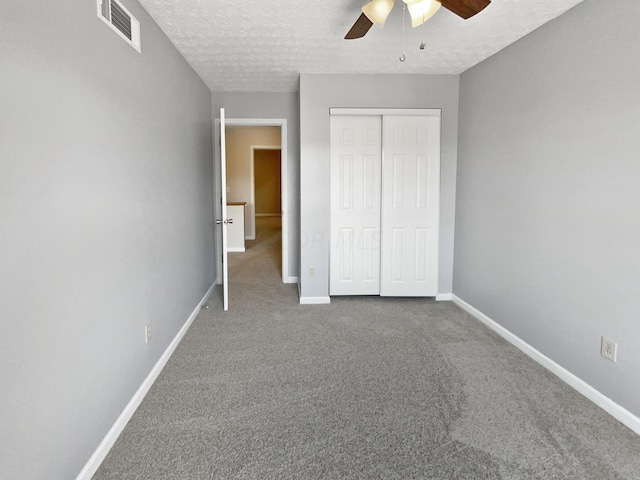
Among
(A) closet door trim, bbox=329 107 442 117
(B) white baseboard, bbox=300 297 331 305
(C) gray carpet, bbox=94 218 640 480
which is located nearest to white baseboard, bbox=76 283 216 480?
(C) gray carpet, bbox=94 218 640 480

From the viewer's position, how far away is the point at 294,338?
314 centimetres

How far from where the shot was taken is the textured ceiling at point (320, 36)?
239cm

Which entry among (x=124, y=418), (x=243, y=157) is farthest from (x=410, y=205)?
(x=243, y=157)

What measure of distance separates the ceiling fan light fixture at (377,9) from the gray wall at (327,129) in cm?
185

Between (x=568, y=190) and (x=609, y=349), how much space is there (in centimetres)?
100

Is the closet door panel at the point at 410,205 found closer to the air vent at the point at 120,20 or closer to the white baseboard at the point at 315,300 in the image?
the white baseboard at the point at 315,300

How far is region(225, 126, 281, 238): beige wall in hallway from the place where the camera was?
8062 millimetres

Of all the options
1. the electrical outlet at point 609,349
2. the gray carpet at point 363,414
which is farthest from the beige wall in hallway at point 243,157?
the electrical outlet at point 609,349

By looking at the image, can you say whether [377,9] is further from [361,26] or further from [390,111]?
[390,111]

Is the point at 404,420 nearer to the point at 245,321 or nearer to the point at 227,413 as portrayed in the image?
the point at 227,413

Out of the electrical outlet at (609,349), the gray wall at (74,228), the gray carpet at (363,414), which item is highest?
the gray wall at (74,228)

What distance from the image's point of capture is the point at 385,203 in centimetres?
401

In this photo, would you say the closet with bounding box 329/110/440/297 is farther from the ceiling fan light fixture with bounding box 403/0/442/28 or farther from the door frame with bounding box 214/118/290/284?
the ceiling fan light fixture with bounding box 403/0/442/28

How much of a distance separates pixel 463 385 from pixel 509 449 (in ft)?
1.94
